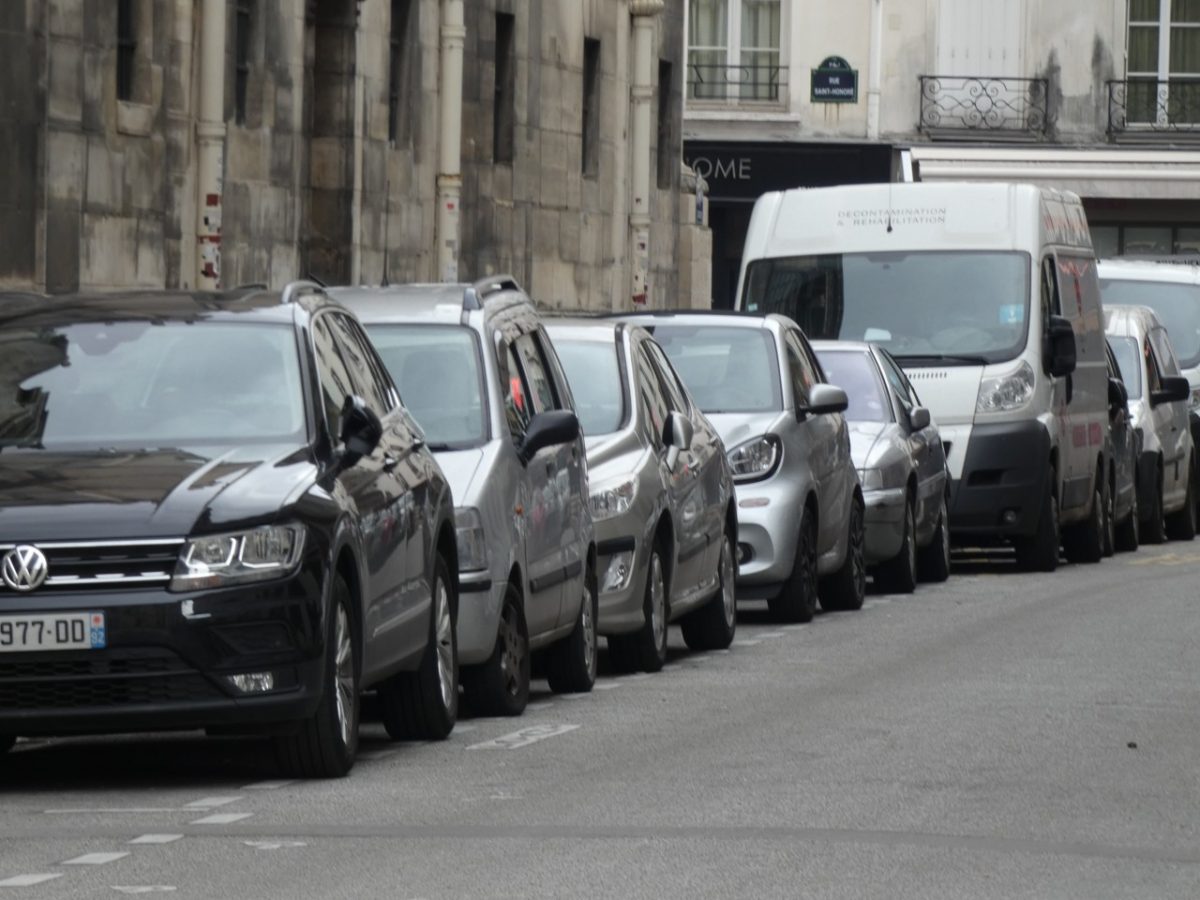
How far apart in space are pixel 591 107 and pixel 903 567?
1609cm

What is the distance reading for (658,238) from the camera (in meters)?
38.8

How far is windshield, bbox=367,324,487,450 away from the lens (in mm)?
12508

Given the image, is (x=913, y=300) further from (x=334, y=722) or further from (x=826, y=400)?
(x=334, y=722)

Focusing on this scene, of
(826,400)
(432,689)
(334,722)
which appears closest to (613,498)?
(432,689)

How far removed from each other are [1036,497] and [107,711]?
44.1 ft

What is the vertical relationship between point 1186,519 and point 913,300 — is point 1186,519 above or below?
below

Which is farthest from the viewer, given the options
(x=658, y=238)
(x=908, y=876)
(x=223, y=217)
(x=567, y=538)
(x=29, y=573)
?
(x=658, y=238)

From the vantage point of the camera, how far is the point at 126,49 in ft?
76.0

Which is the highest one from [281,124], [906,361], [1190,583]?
[281,124]

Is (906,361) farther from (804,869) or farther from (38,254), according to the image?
(804,869)

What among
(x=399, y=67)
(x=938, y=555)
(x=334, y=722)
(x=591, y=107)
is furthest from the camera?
(x=591, y=107)

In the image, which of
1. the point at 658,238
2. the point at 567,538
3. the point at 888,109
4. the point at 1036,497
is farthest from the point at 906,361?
the point at 888,109

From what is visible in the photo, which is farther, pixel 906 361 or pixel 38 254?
pixel 906 361

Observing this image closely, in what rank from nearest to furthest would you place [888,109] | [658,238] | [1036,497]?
[1036,497], [658,238], [888,109]
